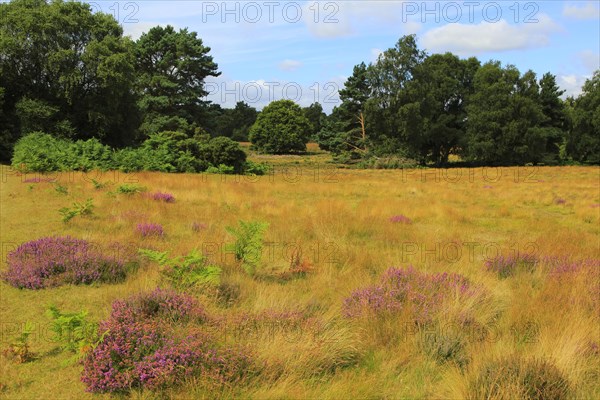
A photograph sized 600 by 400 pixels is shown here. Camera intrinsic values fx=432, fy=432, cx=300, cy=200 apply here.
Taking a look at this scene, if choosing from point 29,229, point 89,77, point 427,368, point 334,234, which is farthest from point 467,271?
point 89,77

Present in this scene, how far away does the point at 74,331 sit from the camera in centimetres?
407

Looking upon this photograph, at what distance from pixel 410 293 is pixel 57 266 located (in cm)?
482

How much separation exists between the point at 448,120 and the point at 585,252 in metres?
52.6

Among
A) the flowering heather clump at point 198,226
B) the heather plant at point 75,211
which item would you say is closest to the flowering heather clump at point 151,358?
the flowering heather clump at point 198,226

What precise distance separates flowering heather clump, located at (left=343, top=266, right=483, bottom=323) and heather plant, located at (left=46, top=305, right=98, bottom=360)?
261 cm

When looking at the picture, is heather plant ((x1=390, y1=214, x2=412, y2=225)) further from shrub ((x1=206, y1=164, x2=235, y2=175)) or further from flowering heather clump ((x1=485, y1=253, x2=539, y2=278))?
shrub ((x1=206, y1=164, x2=235, y2=175))

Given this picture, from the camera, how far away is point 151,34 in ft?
167

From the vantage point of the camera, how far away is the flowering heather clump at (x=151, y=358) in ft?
11.3

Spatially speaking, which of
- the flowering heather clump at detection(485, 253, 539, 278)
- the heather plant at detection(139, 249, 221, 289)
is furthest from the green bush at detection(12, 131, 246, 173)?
the flowering heather clump at detection(485, 253, 539, 278)

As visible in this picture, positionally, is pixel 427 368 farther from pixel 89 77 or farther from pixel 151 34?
pixel 151 34

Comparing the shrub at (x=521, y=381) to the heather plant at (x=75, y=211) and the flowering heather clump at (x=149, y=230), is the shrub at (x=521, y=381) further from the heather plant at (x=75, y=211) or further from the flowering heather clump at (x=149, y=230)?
the heather plant at (x=75, y=211)

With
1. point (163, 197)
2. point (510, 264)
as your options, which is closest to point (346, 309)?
point (510, 264)

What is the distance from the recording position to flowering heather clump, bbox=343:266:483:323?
4.85 meters

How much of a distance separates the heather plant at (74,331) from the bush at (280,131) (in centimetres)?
6865
